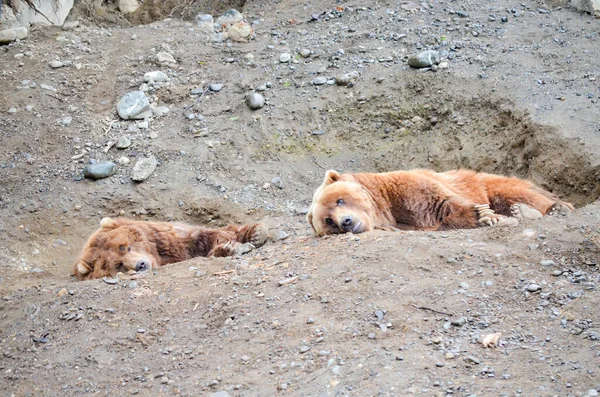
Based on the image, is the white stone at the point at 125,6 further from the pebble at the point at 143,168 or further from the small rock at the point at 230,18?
the pebble at the point at 143,168

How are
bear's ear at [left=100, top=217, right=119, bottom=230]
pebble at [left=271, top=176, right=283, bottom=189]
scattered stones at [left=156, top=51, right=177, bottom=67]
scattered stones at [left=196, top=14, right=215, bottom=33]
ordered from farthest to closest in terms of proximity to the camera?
scattered stones at [left=196, top=14, right=215, bottom=33] < scattered stones at [left=156, top=51, right=177, bottom=67] < pebble at [left=271, top=176, right=283, bottom=189] < bear's ear at [left=100, top=217, right=119, bottom=230]

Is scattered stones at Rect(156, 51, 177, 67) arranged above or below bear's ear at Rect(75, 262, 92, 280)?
above

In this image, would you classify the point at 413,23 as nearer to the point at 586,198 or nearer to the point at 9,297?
the point at 586,198

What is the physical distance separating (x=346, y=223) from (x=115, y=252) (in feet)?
7.18

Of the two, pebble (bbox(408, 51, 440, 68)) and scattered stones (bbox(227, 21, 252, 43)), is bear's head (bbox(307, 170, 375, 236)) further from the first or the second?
scattered stones (bbox(227, 21, 252, 43))

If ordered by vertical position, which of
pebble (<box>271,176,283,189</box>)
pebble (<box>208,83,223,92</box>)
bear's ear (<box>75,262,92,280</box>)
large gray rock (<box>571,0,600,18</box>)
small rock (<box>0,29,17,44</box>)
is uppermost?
large gray rock (<box>571,0,600,18</box>)

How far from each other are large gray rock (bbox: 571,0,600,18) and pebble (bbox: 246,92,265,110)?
4.26 m

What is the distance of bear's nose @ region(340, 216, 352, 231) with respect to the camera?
689 centimetres

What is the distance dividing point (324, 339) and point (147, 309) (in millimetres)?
1548

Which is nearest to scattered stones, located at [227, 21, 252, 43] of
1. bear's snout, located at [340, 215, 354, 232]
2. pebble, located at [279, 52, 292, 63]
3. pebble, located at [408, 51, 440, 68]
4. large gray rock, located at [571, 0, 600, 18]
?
pebble, located at [279, 52, 292, 63]

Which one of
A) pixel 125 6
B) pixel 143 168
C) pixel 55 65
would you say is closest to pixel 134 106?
pixel 143 168

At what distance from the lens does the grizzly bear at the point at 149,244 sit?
7238 millimetres

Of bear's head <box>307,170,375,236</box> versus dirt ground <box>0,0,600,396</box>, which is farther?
bear's head <box>307,170,375,236</box>

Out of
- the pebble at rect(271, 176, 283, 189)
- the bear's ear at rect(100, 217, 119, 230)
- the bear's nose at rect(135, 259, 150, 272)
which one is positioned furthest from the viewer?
the pebble at rect(271, 176, 283, 189)
